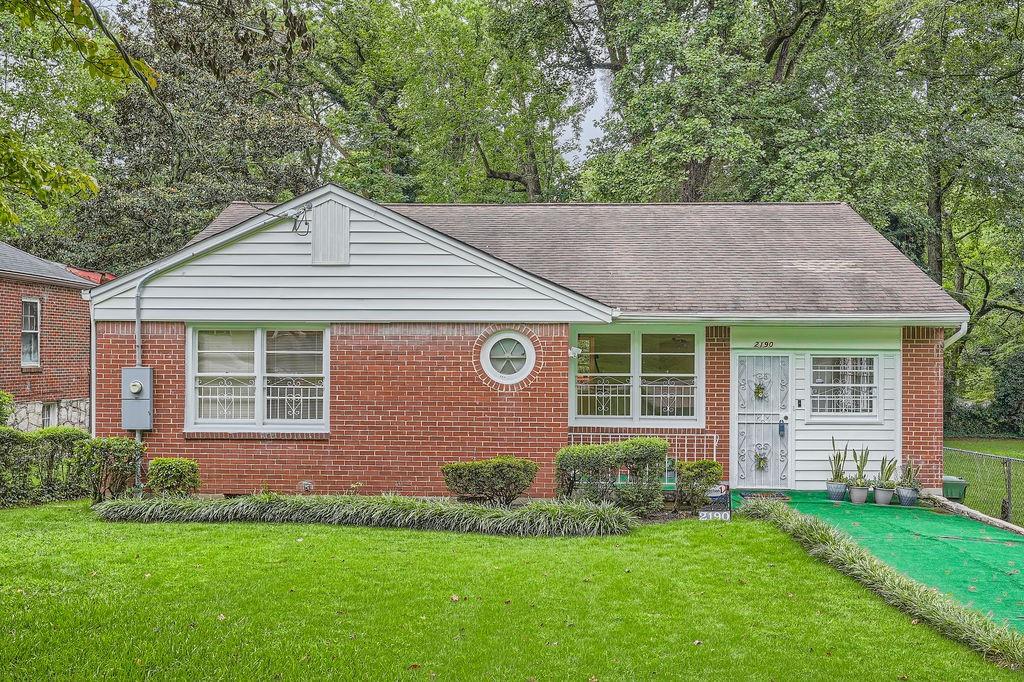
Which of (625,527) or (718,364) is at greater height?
(718,364)

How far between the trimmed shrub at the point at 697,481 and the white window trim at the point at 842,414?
9.47 ft

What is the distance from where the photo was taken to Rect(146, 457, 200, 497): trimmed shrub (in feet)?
30.3

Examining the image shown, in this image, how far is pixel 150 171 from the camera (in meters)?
21.5

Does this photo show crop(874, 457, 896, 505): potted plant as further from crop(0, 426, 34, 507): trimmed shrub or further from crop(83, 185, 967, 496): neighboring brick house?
crop(0, 426, 34, 507): trimmed shrub

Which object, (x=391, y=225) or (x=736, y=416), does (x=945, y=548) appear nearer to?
(x=736, y=416)

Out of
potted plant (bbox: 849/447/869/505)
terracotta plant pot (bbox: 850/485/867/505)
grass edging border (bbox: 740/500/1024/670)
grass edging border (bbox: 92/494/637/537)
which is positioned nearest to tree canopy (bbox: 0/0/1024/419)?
potted plant (bbox: 849/447/869/505)

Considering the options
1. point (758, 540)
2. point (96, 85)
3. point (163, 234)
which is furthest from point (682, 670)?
point (96, 85)

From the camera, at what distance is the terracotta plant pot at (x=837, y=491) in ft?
34.8

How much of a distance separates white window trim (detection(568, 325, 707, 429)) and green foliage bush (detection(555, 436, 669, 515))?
→ 196 centimetres

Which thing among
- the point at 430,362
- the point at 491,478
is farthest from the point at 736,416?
the point at 430,362

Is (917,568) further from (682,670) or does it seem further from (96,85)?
(96,85)

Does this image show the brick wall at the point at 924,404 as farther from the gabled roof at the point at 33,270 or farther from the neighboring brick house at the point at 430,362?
the gabled roof at the point at 33,270

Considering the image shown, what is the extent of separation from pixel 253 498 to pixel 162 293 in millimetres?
3339

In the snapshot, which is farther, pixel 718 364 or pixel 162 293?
pixel 718 364
